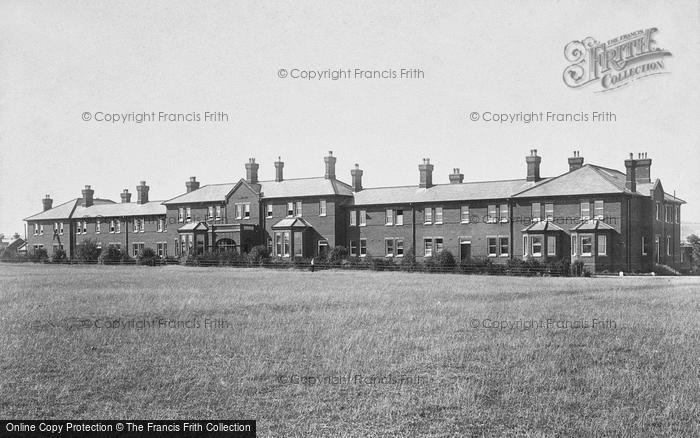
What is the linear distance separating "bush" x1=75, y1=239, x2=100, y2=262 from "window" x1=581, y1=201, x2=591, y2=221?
31.9 m

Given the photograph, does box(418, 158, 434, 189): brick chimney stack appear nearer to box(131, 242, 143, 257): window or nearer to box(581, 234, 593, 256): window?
box(581, 234, 593, 256): window

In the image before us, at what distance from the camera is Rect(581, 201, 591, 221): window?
46750 millimetres

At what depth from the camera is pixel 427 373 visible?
12555 mm

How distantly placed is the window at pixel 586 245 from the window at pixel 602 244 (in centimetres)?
52

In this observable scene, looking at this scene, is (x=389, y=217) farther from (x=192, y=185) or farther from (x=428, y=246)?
(x=192, y=185)

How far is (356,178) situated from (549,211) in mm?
18762

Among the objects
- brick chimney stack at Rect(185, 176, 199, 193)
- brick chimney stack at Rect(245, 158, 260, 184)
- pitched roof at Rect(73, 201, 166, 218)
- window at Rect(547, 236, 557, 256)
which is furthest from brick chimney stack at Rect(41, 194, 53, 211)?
brick chimney stack at Rect(245, 158, 260, 184)

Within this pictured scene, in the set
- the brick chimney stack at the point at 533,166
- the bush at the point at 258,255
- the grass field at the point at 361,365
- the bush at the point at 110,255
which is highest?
the brick chimney stack at the point at 533,166

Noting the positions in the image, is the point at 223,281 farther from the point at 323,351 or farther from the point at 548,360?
the point at 548,360

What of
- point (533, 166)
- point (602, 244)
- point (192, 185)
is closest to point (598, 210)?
point (602, 244)

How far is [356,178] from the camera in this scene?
60.9 m

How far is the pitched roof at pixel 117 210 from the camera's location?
3156 cm

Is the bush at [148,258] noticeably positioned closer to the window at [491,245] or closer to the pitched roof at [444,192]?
the pitched roof at [444,192]

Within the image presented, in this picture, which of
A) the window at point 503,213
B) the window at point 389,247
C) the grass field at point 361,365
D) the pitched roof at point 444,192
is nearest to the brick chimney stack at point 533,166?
the pitched roof at point 444,192
